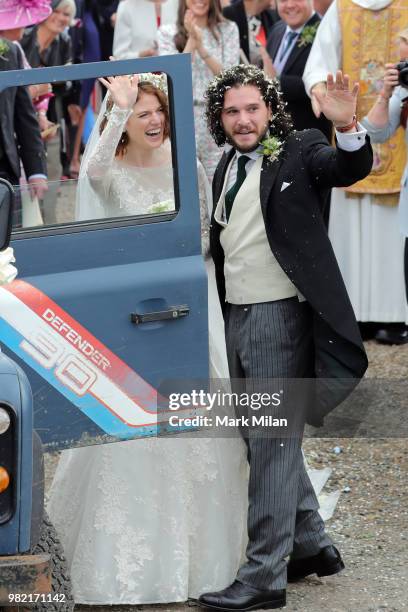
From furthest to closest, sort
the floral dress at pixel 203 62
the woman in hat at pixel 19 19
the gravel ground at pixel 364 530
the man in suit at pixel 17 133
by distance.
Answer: the floral dress at pixel 203 62, the woman in hat at pixel 19 19, the man in suit at pixel 17 133, the gravel ground at pixel 364 530

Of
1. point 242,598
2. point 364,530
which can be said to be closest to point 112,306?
point 242,598

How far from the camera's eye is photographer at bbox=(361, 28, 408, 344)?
6273 millimetres

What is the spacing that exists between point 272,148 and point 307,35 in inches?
164

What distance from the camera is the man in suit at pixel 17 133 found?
6473 millimetres

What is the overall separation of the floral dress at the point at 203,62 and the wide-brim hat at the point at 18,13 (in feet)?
3.60

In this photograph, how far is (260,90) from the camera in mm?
4551

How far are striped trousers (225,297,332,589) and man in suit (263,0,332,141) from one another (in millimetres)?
3857

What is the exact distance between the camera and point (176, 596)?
15.2 feet

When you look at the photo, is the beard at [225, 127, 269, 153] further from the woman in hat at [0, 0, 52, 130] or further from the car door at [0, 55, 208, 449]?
the woman in hat at [0, 0, 52, 130]

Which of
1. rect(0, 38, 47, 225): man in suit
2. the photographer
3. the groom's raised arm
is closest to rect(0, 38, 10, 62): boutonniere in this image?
rect(0, 38, 47, 225): man in suit

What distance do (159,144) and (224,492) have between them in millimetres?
1284

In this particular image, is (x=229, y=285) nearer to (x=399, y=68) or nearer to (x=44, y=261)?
(x=44, y=261)

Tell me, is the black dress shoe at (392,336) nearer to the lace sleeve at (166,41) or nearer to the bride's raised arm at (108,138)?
the lace sleeve at (166,41)

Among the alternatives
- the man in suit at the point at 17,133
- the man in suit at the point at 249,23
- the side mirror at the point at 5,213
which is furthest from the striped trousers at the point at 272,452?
the man in suit at the point at 249,23
